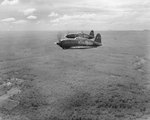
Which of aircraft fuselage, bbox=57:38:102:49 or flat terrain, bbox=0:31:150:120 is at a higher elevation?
aircraft fuselage, bbox=57:38:102:49

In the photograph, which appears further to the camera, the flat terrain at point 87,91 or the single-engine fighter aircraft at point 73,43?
the single-engine fighter aircraft at point 73,43

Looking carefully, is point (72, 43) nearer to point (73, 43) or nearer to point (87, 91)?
point (73, 43)

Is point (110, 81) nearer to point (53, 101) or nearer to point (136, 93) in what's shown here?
point (136, 93)

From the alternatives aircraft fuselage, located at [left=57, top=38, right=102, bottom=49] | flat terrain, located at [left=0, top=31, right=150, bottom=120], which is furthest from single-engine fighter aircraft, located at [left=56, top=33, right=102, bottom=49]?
flat terrain, located at [left=0, top=31, right=150, bottom=120]

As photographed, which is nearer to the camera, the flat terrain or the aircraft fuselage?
the flat terrain

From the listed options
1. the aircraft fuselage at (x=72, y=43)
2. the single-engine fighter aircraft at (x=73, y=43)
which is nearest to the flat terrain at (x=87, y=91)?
the single-engine fighter aircraft at (x=73, y=43)

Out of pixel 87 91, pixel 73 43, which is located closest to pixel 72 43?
pixel 73 43

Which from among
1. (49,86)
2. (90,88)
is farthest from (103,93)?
(49,86)

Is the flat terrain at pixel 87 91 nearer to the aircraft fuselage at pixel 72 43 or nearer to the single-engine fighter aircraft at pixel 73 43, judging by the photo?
the single-engine fighter aircraft at pixel 73 43

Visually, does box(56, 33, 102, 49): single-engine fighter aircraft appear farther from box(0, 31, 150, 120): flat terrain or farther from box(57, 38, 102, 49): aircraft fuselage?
box(0, 31, 150, 120): flat terrain

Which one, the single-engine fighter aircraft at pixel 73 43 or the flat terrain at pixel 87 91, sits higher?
the single-engine fighter aircraft at pixel 73 43

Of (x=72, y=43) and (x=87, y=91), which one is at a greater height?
(x=72, y=43)

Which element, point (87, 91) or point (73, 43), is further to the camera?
point (73, 43)
